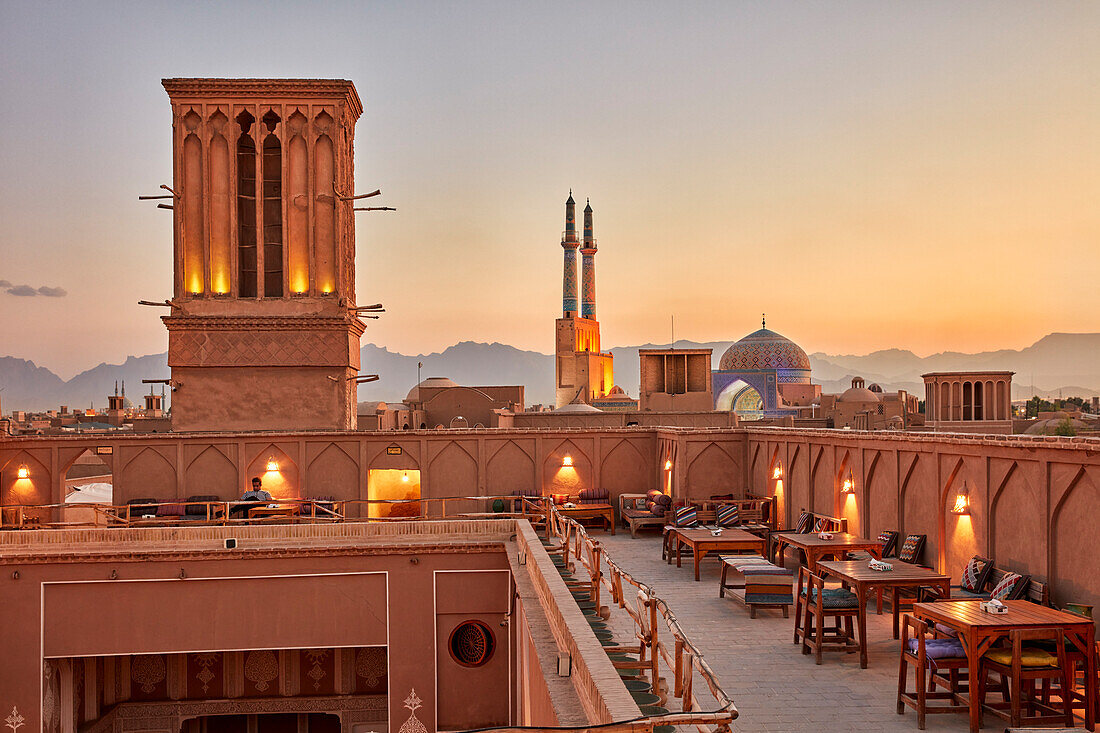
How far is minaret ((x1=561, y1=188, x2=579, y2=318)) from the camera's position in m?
72.5

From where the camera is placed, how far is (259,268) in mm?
23547

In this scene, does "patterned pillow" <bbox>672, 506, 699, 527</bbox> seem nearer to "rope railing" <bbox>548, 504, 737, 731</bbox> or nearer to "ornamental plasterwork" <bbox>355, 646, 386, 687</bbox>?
"rope railing" <bbox>548, 504, 737, 731</bbox>

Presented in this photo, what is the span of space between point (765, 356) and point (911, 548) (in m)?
61.6

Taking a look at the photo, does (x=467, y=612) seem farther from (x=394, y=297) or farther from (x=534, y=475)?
(x=394, y=297)

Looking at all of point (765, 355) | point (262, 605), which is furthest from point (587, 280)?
point (262, 605)

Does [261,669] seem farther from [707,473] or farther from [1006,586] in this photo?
[1006,586]

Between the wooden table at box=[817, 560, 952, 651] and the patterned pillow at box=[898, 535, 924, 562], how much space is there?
135 cm

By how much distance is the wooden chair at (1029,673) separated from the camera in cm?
668

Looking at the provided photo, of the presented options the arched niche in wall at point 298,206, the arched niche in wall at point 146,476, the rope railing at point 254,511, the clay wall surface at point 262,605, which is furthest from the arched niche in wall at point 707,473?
the arched niche in wall at point 298,206

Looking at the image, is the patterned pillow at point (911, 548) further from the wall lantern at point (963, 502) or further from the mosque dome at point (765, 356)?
the mosque dome at point (765, 356)

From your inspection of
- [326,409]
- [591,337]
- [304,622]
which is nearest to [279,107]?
[326,409]

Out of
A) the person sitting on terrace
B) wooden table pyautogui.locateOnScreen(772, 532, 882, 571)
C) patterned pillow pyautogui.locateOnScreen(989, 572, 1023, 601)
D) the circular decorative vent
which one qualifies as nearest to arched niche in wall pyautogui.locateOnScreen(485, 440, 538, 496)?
the circular decorative vent

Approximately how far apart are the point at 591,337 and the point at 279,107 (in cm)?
4985

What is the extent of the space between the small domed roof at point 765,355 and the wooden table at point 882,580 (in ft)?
205
